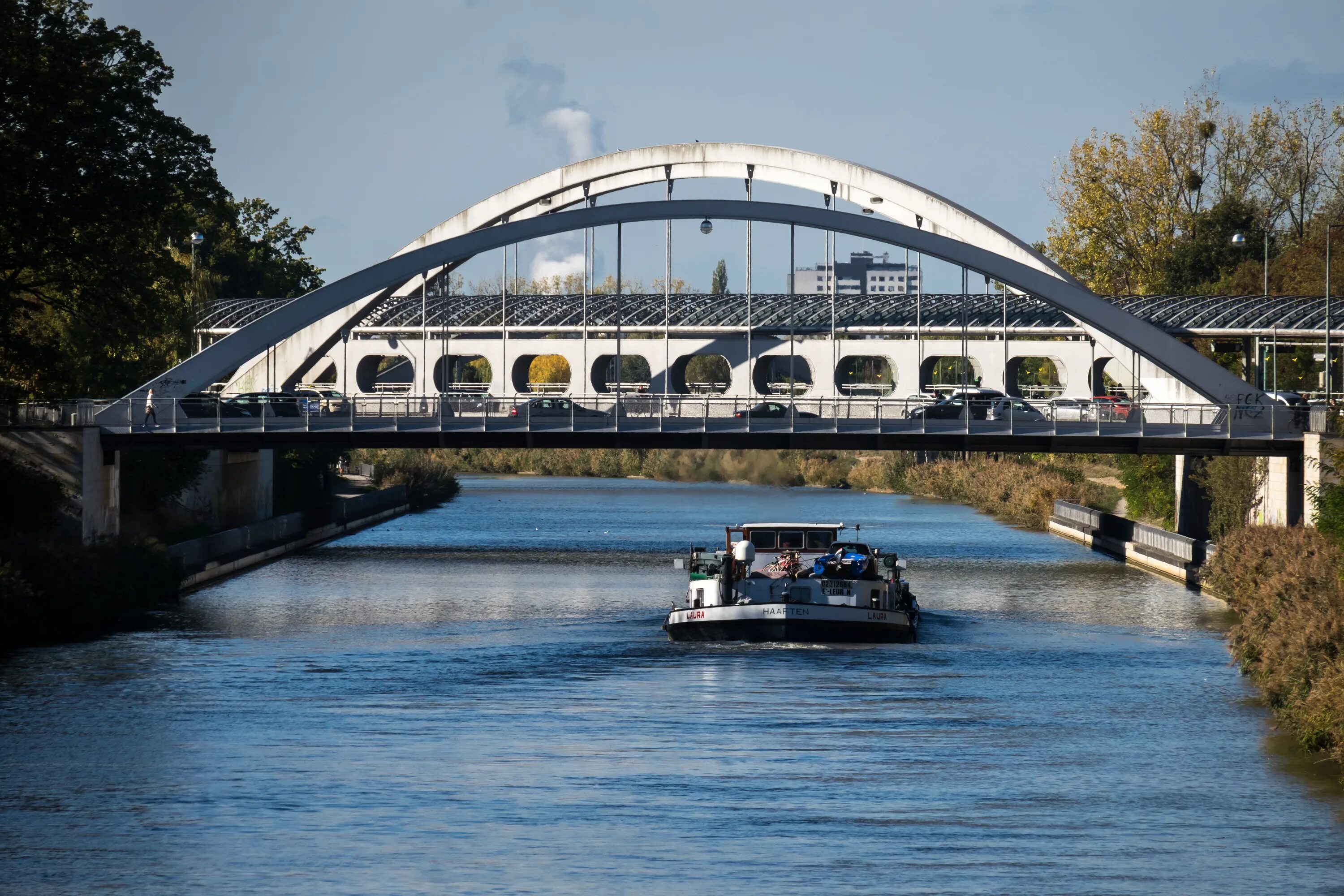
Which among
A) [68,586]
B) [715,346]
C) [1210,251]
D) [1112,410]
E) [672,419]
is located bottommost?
[68,586]

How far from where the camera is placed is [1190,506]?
65.2 meters

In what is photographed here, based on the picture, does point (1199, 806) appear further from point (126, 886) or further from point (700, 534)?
point (700, 534)

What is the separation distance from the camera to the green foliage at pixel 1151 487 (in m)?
71.1

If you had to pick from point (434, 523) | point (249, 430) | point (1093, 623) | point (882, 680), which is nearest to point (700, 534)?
point (434, 523)

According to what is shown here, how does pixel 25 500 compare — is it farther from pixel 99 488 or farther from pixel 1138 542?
pixel 1138 542

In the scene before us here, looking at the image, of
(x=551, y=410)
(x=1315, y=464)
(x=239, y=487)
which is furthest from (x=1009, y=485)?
(x=239, y=487)

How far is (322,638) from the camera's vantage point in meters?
41.8

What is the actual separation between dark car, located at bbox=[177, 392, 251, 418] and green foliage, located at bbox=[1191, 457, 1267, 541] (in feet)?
108

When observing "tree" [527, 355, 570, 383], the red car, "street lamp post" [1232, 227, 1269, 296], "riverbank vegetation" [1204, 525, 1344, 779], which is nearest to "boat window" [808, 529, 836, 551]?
"riverbank vegetation" [1204, 525, 1344, 779]

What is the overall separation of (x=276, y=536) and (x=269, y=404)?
643 centimetres

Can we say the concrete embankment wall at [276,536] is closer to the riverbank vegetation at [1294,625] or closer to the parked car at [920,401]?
the parked car at [920,401]

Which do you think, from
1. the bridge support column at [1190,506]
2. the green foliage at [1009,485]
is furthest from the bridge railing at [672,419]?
the green foliage at [1009,485]

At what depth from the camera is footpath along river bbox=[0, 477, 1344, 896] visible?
71.8ft

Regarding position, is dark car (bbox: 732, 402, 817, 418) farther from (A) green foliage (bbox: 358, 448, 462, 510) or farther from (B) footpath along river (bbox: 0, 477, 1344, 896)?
(A) green foliage (bbox: 358, 448, 462, 510)
